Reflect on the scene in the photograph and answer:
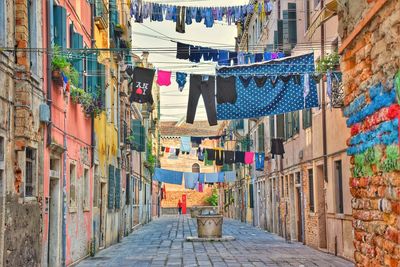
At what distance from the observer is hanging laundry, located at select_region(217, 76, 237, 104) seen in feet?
53.2

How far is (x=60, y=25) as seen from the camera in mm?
14250

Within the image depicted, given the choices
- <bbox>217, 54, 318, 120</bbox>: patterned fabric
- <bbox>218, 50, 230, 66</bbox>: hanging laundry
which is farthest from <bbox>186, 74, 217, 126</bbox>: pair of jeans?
<bbox>218, 50, 230, 66</bbox>: hanging laundry

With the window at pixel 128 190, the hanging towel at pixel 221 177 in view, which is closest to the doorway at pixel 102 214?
the window at pixel 128 190

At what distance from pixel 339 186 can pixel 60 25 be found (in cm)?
851

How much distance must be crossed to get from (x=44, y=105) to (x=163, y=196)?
59.4 meters

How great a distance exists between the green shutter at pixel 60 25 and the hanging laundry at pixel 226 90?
12.3 feet

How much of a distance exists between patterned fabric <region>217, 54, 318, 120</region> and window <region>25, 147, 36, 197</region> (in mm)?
5869

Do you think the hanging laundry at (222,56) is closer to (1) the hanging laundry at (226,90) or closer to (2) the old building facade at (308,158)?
(2) the old building facade at (308,158)

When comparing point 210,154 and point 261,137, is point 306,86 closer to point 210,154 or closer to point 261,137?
point 261,137

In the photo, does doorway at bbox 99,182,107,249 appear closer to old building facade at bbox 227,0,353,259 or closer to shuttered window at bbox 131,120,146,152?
old building facade at bbox 227,0,353,259

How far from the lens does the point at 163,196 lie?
71.4 m

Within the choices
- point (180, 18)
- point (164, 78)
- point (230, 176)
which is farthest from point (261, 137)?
point (164, 78)

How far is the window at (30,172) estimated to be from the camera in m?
11.8

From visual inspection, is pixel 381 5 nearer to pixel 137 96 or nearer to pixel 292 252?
pixel 137 96
